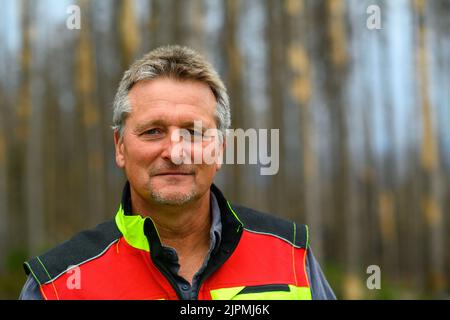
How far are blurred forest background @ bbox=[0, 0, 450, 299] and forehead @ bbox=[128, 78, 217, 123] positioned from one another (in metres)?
7.93

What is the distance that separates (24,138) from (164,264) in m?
14.7

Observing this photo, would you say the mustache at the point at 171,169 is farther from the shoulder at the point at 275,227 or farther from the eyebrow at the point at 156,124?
the shoulder at the point at 275,227

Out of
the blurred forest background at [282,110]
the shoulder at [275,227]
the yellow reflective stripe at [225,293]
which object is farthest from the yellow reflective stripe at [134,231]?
the blurred forest background at [282,110]

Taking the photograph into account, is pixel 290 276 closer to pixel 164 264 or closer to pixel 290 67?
pixel 164 264

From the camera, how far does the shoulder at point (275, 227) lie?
7.13 feet

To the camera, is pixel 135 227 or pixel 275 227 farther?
pixel 275 227

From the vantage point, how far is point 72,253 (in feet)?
6.63

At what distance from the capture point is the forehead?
2002 millimetres

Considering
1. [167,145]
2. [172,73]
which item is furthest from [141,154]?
[172,73]

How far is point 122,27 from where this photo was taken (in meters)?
11.1

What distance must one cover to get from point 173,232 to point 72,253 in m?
0.38

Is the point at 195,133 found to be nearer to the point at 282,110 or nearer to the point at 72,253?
the point at 72,253

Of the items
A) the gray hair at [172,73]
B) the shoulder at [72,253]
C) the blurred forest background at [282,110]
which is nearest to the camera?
the shoulder at [72,253]
